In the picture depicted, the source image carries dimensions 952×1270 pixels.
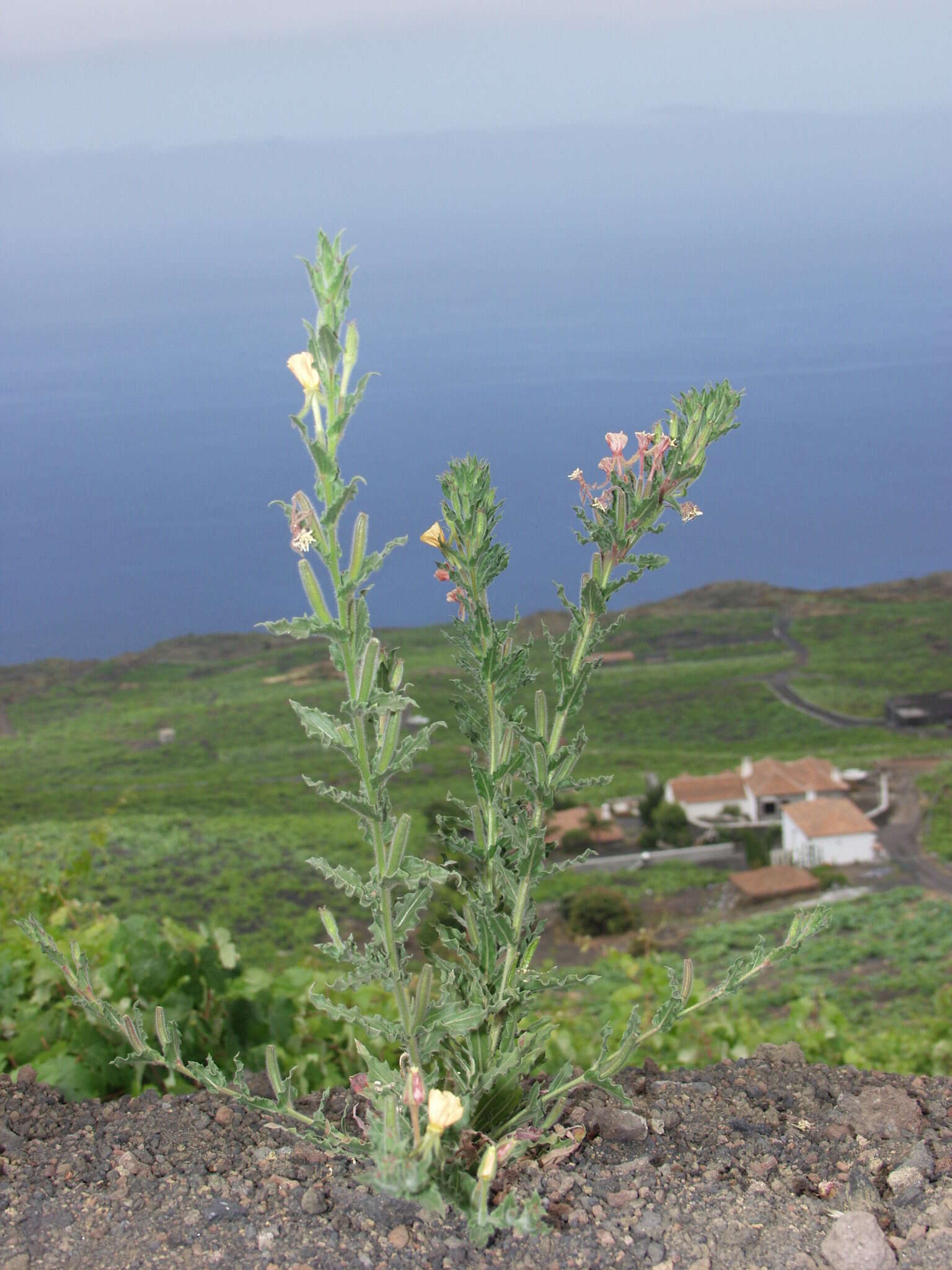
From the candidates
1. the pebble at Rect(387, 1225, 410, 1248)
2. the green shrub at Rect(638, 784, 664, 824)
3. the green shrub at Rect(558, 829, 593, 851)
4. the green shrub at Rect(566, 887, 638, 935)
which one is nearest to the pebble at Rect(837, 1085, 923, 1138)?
the pebble at Rect(387, 1225, 410, 1248)

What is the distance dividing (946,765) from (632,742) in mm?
5733

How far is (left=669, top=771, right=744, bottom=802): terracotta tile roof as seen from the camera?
17.1m

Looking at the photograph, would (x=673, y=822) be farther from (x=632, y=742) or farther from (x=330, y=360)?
(x=330, y=360)

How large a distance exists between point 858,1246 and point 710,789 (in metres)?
16.1

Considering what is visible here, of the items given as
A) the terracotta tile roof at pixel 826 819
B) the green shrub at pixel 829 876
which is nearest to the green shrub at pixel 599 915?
the green shrub at pixel 829 876

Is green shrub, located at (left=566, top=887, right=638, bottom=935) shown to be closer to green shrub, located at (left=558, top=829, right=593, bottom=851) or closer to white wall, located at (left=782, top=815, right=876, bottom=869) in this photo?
green shrub, located at (left=558, top=829, right=593, bottom=851)

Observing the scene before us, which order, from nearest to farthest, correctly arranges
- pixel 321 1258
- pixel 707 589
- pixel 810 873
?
pixel 321 1258 < pixel 810 873 < pixel 707 589

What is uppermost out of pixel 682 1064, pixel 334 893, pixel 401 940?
pixel 401 940

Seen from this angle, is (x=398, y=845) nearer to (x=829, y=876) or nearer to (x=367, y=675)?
(x=367, y=675)

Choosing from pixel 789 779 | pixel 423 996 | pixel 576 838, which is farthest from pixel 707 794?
pixel 423 996

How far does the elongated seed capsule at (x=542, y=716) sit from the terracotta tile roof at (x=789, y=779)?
15898mm

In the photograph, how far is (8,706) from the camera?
862 inches

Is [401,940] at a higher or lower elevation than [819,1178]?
higher

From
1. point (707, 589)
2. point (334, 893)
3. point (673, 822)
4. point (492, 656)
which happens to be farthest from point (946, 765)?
point (492, 656)
